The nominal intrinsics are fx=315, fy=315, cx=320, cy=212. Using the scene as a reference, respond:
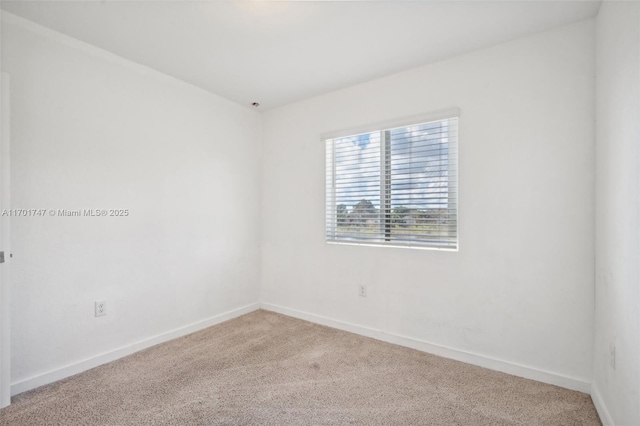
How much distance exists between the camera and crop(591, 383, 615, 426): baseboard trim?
5.59ft

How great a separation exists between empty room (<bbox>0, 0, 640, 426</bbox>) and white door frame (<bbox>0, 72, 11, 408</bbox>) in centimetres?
1

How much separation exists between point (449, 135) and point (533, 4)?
979mm

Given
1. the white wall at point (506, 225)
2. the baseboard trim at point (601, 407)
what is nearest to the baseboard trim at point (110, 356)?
the white wall at point (506, 225)

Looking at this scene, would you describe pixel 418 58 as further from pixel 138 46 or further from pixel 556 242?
pixel 138 46

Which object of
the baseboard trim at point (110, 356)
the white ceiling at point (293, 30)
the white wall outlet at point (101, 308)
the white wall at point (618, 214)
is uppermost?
the white ceiling at point (293, 30)

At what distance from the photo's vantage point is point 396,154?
117 inches

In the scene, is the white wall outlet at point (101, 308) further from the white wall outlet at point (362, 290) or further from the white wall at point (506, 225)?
the white wall outlet at point (362, 290)

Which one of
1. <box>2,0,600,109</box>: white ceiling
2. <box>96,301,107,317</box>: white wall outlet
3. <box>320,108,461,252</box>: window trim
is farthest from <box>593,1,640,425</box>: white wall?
<box>96,301,107,317</box>: white wall outlet

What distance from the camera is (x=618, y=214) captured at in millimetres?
1649

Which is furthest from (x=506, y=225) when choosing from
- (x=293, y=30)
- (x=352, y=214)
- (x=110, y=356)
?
(x=110, y=356)

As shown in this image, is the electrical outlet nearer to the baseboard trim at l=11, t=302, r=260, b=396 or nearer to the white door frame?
the baseboard trim at l=11, t=302, r=260, b=396

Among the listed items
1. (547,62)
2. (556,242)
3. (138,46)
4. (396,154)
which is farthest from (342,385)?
(138,46)

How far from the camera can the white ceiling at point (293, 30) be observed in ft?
6.49

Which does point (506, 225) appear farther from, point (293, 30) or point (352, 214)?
point (293, 30)
